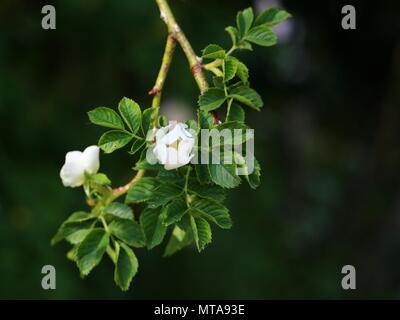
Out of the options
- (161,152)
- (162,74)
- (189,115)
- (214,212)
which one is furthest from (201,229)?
(189,115)

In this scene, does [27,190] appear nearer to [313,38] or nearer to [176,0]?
[176,0]

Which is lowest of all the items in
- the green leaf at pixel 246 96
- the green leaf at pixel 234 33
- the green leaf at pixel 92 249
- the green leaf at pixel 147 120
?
the green leaf at pixel 92 249

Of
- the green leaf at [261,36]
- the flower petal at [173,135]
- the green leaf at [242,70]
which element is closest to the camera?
the flower petal at [173,135]

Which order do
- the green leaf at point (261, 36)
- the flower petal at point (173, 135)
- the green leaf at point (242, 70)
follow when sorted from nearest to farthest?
1. the flower petal at point (173, 135)
2. the green leaf at point (242, 70)
3. the green leaf at point (261, 36)

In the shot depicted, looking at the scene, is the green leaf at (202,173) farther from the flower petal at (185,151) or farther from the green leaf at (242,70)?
the green leaf at (242,70)

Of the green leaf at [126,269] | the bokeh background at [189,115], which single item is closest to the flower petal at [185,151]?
the green leaf at [126,269]

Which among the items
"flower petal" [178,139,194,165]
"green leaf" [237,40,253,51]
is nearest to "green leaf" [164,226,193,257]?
"flower petal" [178,139,194,165]

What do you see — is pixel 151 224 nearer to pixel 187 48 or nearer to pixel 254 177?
pixel 254 177
